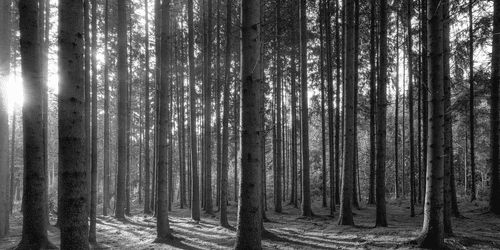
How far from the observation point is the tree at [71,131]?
3.47m

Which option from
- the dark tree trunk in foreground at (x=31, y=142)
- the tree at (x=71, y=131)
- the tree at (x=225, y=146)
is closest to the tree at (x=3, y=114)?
the dark tree trunk in foreground at (x=31, y=142)

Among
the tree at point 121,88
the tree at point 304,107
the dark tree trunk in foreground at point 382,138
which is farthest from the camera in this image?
the tree at point 304,107

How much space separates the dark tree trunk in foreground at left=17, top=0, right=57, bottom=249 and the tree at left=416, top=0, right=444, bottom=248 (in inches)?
305

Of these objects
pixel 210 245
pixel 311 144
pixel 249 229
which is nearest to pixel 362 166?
pixel 311 144

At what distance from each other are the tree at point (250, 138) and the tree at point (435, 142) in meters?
3.48

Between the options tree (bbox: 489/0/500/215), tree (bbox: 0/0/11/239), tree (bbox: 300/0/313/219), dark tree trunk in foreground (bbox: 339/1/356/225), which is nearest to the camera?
tree (bbox: 0/0/11/239)

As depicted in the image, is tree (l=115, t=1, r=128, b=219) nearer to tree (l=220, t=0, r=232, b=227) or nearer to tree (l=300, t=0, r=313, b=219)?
tree (l=220, t=0, r=232, b=227)

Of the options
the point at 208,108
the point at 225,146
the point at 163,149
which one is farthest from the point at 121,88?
the point at 163,149

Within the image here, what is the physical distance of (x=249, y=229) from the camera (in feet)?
17.8

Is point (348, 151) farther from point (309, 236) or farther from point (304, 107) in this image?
point (304, 107)

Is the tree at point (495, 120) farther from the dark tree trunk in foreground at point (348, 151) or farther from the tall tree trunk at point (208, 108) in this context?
the tall tree trunk at point (208, 108)

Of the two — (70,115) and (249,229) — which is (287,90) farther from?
(70,115)

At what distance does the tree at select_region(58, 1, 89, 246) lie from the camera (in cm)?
347

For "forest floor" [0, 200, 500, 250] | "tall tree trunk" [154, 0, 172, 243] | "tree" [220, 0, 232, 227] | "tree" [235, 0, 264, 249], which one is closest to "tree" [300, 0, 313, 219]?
"forest floor" [0, 200, 500, 250]
